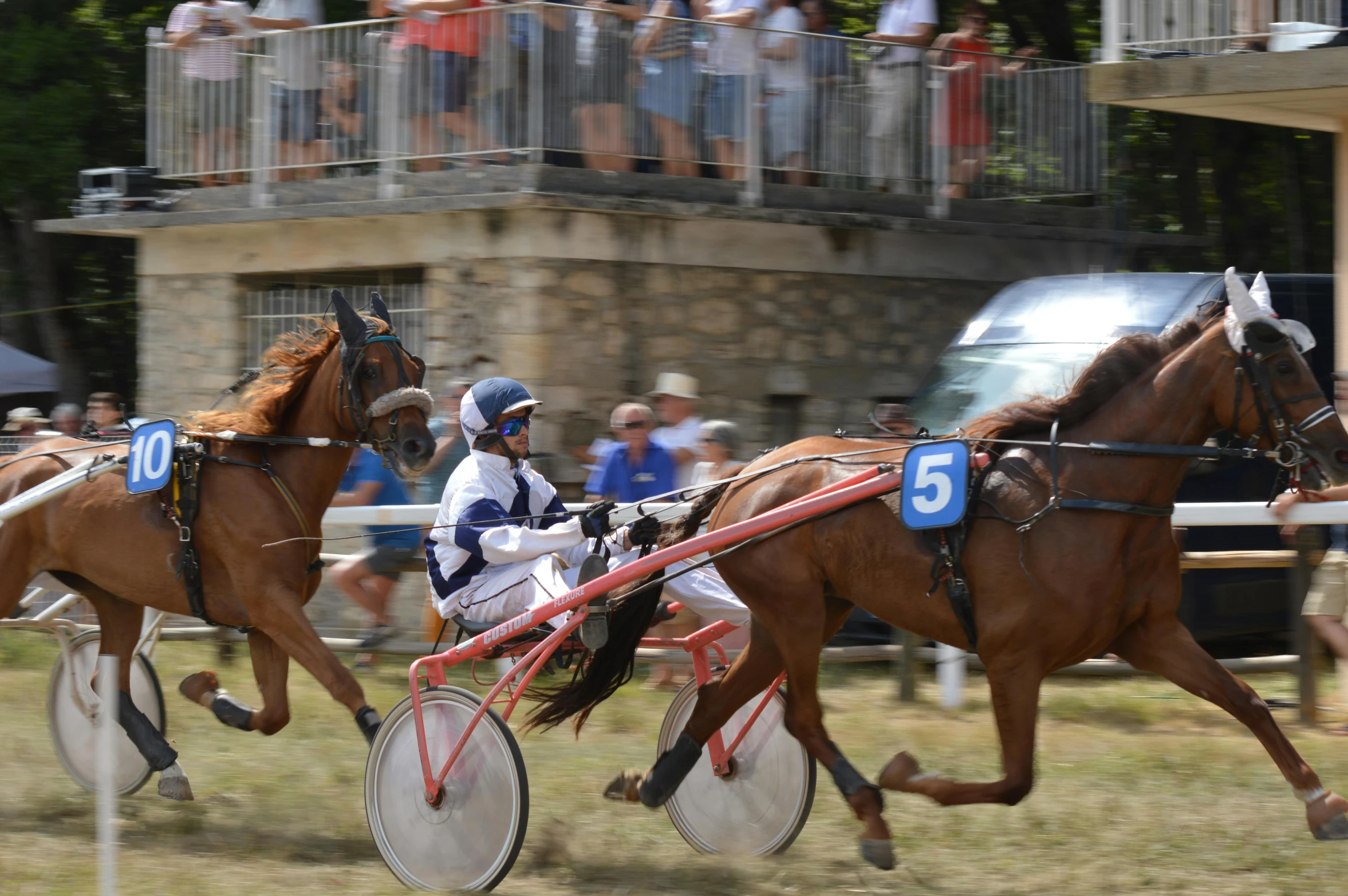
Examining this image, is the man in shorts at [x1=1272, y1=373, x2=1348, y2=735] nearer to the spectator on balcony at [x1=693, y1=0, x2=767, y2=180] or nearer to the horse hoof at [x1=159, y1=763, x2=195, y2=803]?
the horse hoof at [x1=159, y1=763, x2=195, y2=803]

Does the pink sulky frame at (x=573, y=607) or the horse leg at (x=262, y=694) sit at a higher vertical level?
the pink sulky frame at (x=573, y=607)

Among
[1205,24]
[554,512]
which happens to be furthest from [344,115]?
[554,512]

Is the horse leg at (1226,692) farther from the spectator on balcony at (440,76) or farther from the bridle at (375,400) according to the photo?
the spectator on balcony at (440,76)

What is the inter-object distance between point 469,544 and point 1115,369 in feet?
7.25

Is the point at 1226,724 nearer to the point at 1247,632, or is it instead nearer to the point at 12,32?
the point at 1247,632

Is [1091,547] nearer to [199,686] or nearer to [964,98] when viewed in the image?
[199,686]

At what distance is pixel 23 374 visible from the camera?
14.4m

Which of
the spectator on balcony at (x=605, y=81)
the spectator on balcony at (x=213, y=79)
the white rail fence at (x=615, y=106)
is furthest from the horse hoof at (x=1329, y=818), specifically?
the spectator on balcony at (x=213, y=79)

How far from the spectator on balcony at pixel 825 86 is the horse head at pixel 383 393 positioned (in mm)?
6467

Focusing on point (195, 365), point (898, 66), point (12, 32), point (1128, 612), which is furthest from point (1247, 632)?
point (12, 32)

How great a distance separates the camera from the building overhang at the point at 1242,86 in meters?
8.97

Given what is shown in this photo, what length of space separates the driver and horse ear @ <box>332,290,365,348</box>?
2.85 ft

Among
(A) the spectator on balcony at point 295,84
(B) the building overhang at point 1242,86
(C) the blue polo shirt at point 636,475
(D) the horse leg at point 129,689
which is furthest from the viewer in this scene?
(A) the spectator on balcony at point 295,84

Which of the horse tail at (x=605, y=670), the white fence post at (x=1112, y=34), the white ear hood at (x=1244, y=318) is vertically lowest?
the horse tail at (x=605, y=670)
